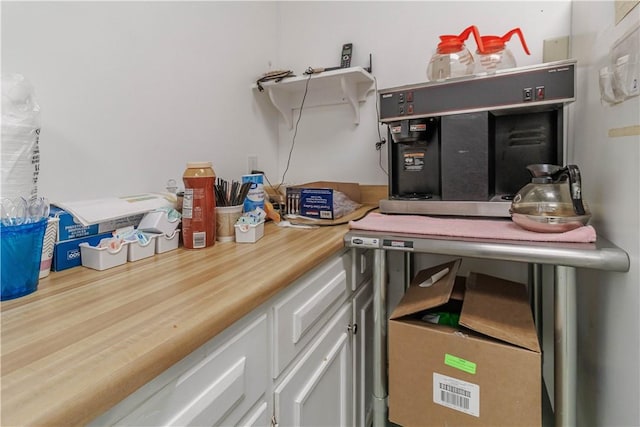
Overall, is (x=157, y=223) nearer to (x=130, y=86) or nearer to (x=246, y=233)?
(x=246, y=233)

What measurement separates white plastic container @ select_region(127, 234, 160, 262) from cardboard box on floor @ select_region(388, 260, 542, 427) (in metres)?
0.65

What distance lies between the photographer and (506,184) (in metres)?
1.17

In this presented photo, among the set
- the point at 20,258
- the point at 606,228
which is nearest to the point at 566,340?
the point at 606,228

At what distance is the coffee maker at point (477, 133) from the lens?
1.01 m

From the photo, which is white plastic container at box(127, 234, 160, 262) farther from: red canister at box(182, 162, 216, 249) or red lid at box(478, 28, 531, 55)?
red lid at box(478, 28, 531, 55)

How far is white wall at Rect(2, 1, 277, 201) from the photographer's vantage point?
0.80 metres

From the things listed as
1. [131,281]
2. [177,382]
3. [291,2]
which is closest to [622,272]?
[177,382]

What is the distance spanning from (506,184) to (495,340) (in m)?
0.56

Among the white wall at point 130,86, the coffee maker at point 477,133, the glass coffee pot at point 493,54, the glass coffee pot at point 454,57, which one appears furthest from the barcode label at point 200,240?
the glass coffee pot at point 493,54

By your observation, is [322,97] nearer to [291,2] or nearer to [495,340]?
[291,2]

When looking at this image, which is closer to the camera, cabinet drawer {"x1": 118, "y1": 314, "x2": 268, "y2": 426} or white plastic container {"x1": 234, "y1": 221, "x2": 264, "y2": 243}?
cabinet drawer {"x1": 118, "y1": 314, "x2": 268, "y2": 426}

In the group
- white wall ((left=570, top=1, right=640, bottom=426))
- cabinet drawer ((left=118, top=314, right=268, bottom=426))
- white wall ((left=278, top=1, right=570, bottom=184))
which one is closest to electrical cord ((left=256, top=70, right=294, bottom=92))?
white wall ((left=278, top=1, right=570, bottom=184))

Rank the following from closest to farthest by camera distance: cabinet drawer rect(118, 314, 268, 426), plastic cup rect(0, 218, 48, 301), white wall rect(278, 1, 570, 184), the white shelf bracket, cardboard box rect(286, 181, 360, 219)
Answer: cabinet drawer rect(118, 314, 268, 426) → plastic cup rect(0, 218, 48, 301) → cardboard box rect(286, 181, 360, 219) → white wall rect(278, 1, 570, 184) → the white shelf bracket

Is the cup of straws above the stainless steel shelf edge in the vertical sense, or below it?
above
